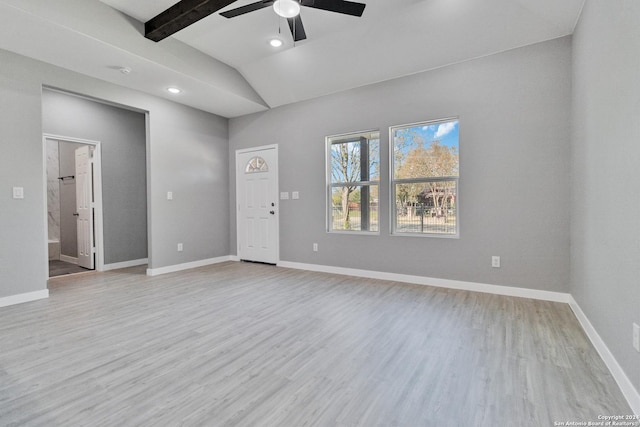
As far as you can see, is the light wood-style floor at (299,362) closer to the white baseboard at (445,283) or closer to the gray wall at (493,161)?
the white baseboard at (445,283)

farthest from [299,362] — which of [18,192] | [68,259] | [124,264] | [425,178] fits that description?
[68,259]

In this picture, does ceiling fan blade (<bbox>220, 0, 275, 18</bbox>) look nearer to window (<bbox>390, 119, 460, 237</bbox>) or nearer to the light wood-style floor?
window (<bbox>390, 119, 460, 237</bbox>)

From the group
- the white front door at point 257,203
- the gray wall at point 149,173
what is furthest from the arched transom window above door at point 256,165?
the gray wall at point 149,173

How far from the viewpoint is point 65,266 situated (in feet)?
17.4

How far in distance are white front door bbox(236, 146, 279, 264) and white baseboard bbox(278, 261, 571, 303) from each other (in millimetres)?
651

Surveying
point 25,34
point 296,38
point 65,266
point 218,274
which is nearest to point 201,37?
point 296,38

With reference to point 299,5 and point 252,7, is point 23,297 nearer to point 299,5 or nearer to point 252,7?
point 252,7

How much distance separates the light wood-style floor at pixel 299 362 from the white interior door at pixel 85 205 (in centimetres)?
190

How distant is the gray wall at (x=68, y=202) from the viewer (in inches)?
220

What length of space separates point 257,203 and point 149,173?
5.85 feet

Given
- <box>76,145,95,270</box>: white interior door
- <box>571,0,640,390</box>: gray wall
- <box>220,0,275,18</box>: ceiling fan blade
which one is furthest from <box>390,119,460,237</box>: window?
<box>76,145,95,270</box>: white interior door

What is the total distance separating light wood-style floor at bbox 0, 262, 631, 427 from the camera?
1.53m

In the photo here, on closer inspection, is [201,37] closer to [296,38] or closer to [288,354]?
[296,38]

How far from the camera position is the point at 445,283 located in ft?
12.5
